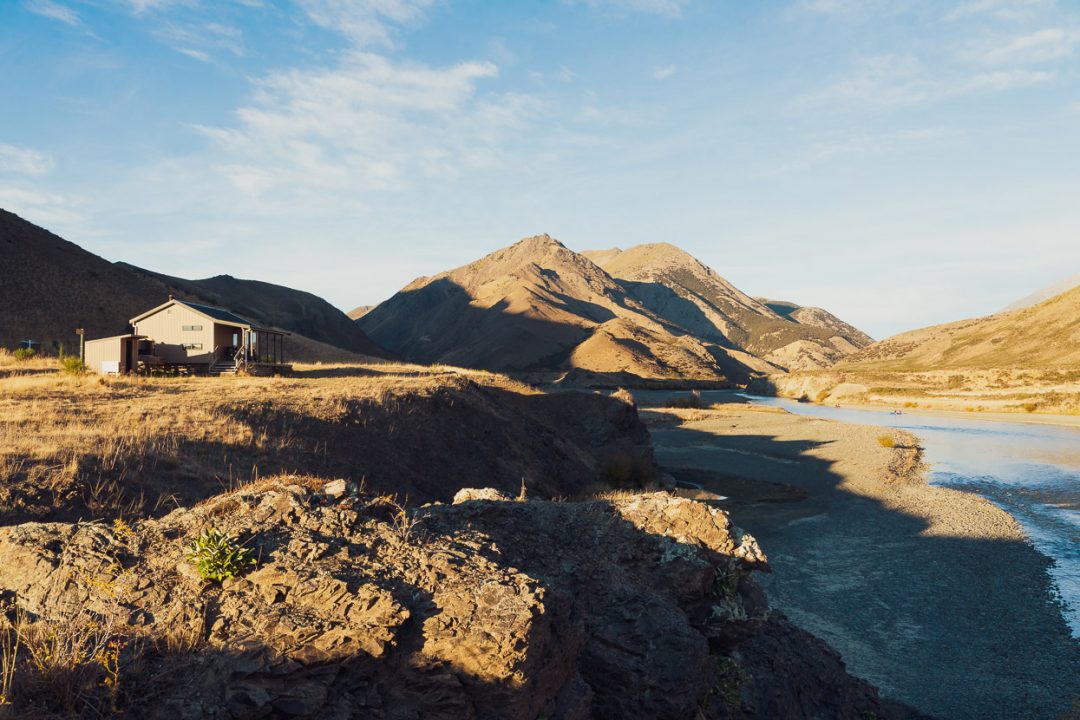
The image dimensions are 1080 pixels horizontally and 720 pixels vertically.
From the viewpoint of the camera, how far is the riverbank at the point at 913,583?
40.3ft

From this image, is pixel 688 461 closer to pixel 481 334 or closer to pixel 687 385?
pixel 687 385

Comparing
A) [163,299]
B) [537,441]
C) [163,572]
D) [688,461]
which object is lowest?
[688,461]

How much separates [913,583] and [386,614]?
1772 cm

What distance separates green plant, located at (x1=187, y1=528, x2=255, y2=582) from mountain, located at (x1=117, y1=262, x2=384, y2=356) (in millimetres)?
98529

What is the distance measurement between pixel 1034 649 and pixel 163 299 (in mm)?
83183

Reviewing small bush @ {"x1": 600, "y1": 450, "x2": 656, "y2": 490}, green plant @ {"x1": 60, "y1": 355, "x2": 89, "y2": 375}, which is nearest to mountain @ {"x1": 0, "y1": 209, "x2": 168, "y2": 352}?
green plant @ {"x1": 60, "y1": 355, "x2": 89, "y2": 375}

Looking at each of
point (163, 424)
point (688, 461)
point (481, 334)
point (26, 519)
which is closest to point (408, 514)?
point (26, 519)

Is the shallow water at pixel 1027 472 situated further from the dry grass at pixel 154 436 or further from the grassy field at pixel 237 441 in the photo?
the dry grass at pixel 154 436

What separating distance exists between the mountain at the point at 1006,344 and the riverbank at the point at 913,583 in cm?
7752

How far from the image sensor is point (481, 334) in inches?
6550

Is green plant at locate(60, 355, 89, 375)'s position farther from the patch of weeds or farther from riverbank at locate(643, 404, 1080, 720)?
the patch of weeds

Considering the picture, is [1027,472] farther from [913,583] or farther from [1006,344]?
[1006,344]

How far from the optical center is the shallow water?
2058 centimetres

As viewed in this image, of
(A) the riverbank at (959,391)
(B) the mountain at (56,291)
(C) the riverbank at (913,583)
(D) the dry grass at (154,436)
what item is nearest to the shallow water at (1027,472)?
(C) the riverbank at (913,583)
